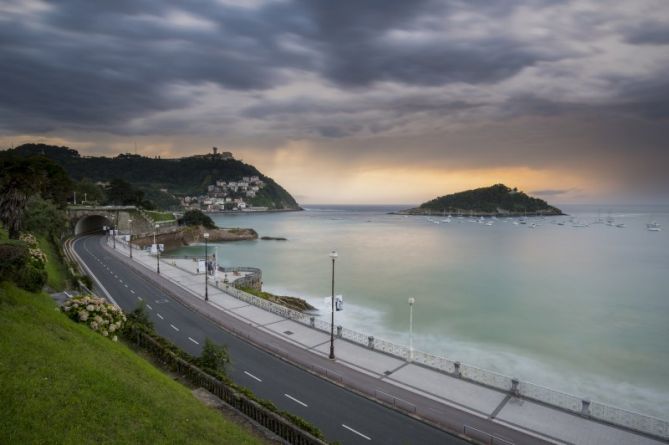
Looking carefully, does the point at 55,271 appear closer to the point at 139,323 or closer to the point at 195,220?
the point at 139,323

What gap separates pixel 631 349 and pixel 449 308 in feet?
55.8

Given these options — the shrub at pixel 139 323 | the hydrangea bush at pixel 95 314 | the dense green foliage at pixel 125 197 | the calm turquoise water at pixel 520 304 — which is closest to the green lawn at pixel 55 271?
the shrub at pixel 139 323

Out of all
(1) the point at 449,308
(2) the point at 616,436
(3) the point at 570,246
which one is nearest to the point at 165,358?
(2) the point at 616,436

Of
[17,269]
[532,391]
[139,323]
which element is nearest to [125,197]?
[139,323]

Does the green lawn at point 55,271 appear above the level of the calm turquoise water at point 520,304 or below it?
above

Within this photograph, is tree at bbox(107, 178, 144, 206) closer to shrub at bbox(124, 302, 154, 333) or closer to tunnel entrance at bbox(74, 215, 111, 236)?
tunnel entrance at bbox(74, 215, 111, 236)

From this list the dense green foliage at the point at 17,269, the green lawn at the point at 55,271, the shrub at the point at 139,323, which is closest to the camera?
the dense green foliage at the point at 17,269

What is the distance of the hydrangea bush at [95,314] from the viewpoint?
16.1m

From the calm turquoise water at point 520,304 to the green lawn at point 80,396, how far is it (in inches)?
950

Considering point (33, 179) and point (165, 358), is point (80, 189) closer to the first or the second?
point (33, 179)

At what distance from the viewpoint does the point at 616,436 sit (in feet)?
48.9

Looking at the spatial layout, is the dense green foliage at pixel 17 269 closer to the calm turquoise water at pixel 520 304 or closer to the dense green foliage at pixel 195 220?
the calm turquoise water at pixel 520 304

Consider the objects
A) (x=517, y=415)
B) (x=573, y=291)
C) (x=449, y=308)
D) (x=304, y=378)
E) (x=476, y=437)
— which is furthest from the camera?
(x=573, y=291)

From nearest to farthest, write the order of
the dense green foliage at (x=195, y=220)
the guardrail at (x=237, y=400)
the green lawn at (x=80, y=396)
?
1. the green lawn at (x=80, y=396)
2. the guardrail at (x=237, y=400)
3. the dense green foliage at (x=195, y=220)
